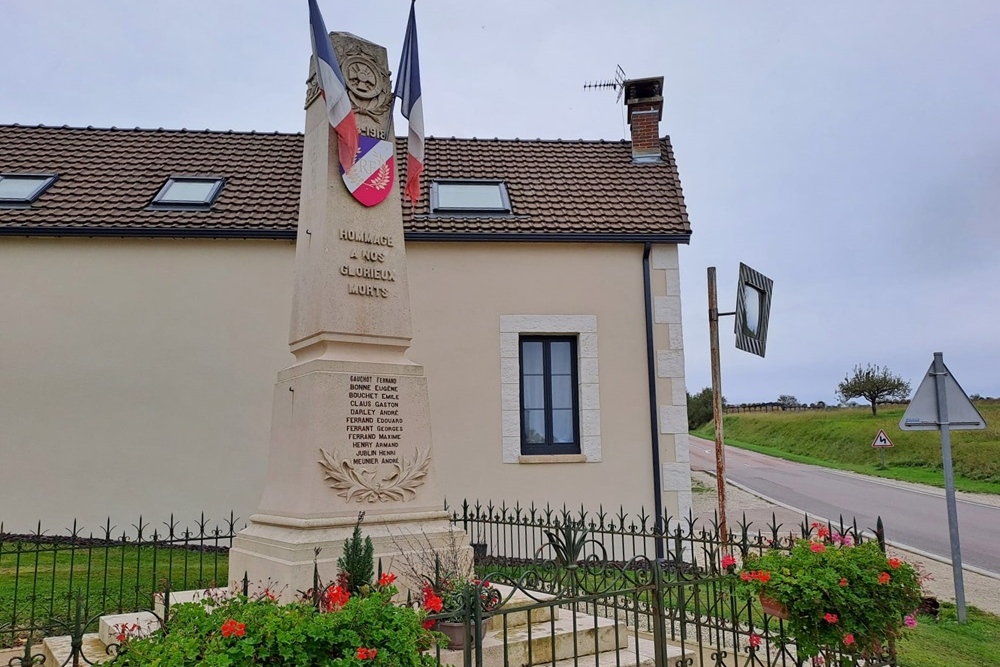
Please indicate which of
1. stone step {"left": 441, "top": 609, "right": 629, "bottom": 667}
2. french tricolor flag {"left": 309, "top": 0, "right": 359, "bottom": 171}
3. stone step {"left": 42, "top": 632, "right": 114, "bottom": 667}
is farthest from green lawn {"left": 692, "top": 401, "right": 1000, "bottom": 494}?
stone step {"left": 42, "top": 632, "right": 114, "bottom": 667}

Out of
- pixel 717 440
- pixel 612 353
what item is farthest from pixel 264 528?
pixel 612 353

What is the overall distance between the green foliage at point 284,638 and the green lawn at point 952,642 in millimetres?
4246

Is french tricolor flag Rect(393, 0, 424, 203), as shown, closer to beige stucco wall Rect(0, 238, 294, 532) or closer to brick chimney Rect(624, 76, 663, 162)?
beige stucco wall Rect(0, 238, 294, 532)

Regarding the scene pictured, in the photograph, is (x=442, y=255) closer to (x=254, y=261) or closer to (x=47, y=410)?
(x=254, y=261)

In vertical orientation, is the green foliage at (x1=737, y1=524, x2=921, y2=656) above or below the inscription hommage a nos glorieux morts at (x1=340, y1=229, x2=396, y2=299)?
below

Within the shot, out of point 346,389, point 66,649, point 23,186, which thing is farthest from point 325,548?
point 23,186

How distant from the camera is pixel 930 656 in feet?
19.1

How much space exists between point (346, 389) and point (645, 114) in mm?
8779

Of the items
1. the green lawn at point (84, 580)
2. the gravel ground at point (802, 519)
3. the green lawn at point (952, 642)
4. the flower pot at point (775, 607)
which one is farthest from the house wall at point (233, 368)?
the flower pot at point (775, 607)

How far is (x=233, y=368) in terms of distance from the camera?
1014 cm

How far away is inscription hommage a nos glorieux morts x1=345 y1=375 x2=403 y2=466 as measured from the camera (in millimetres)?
5578

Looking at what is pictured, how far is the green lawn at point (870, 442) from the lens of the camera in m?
21.8

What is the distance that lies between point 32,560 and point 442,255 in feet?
20.6

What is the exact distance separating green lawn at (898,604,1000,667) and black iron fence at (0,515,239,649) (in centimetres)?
558
